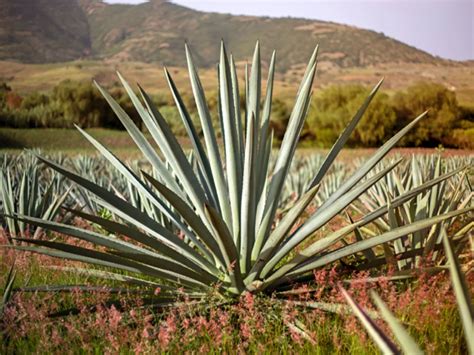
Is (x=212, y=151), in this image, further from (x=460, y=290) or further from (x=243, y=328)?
(x=460, y=290)

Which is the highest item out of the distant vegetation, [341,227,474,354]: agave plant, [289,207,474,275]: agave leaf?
[341,227,474,354]: agave plant

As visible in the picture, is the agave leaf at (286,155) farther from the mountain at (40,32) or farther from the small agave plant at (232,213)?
the mountain at (40,32)

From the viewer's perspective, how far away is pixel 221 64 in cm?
243

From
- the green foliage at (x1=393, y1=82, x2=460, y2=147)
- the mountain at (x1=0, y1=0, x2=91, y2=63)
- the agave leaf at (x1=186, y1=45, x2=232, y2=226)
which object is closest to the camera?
the agave leaf at (x1=186, y1=45, x2=232, y2=226)

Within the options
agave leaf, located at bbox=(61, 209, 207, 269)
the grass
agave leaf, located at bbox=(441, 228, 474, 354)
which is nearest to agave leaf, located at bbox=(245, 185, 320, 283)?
the grass

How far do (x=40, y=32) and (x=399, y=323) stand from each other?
52.2 m

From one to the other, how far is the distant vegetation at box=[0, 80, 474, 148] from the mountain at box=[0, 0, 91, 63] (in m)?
14.1

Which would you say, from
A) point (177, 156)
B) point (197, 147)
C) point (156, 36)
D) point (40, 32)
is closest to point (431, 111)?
point (197, 147)

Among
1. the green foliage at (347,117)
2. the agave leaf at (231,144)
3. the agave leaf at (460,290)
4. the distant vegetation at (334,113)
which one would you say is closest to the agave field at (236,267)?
the agave leaf at (231,144)

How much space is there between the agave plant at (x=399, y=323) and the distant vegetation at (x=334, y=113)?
17.4 m

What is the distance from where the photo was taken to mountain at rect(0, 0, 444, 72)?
152ft

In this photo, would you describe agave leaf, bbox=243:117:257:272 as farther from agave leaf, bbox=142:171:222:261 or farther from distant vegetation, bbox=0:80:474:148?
distant vegetation, bbox=0:80:474:148

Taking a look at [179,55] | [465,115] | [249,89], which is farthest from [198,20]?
[249,89]

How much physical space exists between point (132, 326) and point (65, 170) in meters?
0.69
